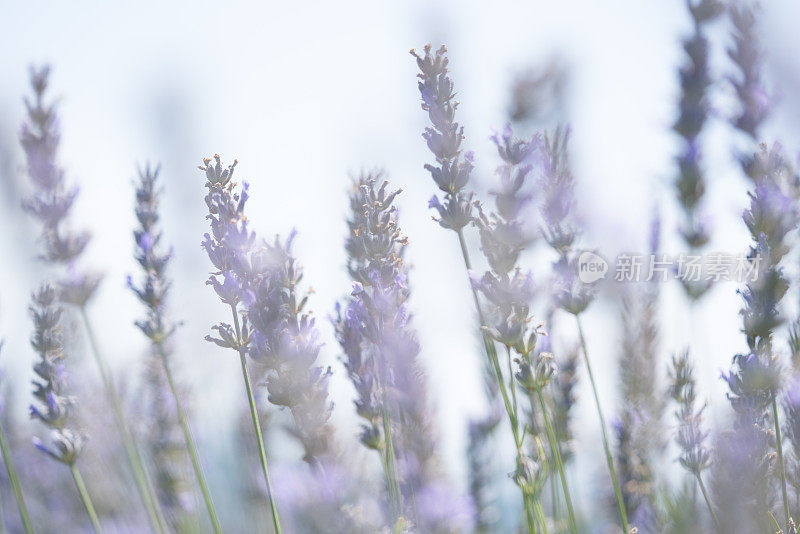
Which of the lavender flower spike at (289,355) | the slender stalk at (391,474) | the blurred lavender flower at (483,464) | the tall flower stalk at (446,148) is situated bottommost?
the blurred lavender flower at (483,464)

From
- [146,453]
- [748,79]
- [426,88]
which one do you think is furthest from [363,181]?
[146,453]

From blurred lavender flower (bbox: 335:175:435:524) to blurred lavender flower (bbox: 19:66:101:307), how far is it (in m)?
1.43

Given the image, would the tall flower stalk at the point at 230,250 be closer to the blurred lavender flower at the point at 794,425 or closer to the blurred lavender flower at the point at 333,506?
the blurred lavender flower at the point at 333,506

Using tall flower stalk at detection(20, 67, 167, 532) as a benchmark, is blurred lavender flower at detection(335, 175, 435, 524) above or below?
below

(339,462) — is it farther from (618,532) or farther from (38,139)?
(38,139)

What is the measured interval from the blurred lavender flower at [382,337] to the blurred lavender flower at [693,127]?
153 cm

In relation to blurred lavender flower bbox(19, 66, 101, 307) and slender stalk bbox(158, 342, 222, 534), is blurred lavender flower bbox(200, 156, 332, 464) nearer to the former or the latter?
slender stalk bbox(158, 342, 222, 534)

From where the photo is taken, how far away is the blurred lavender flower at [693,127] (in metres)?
3.18

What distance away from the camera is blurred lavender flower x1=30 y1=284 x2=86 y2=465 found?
231 centimetres

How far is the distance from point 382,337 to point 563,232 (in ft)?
1.95

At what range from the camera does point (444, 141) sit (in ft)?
6.73

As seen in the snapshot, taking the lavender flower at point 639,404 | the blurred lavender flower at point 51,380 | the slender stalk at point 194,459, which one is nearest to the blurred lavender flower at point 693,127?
the lavender flower at point 639,404

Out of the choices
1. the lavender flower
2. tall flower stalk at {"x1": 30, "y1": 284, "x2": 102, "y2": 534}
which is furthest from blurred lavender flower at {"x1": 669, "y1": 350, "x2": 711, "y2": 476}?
tall flower stalk at {"x1": 30, "y1": 284, "x2": 102, "y2": 534}

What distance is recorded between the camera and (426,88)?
2.07m
